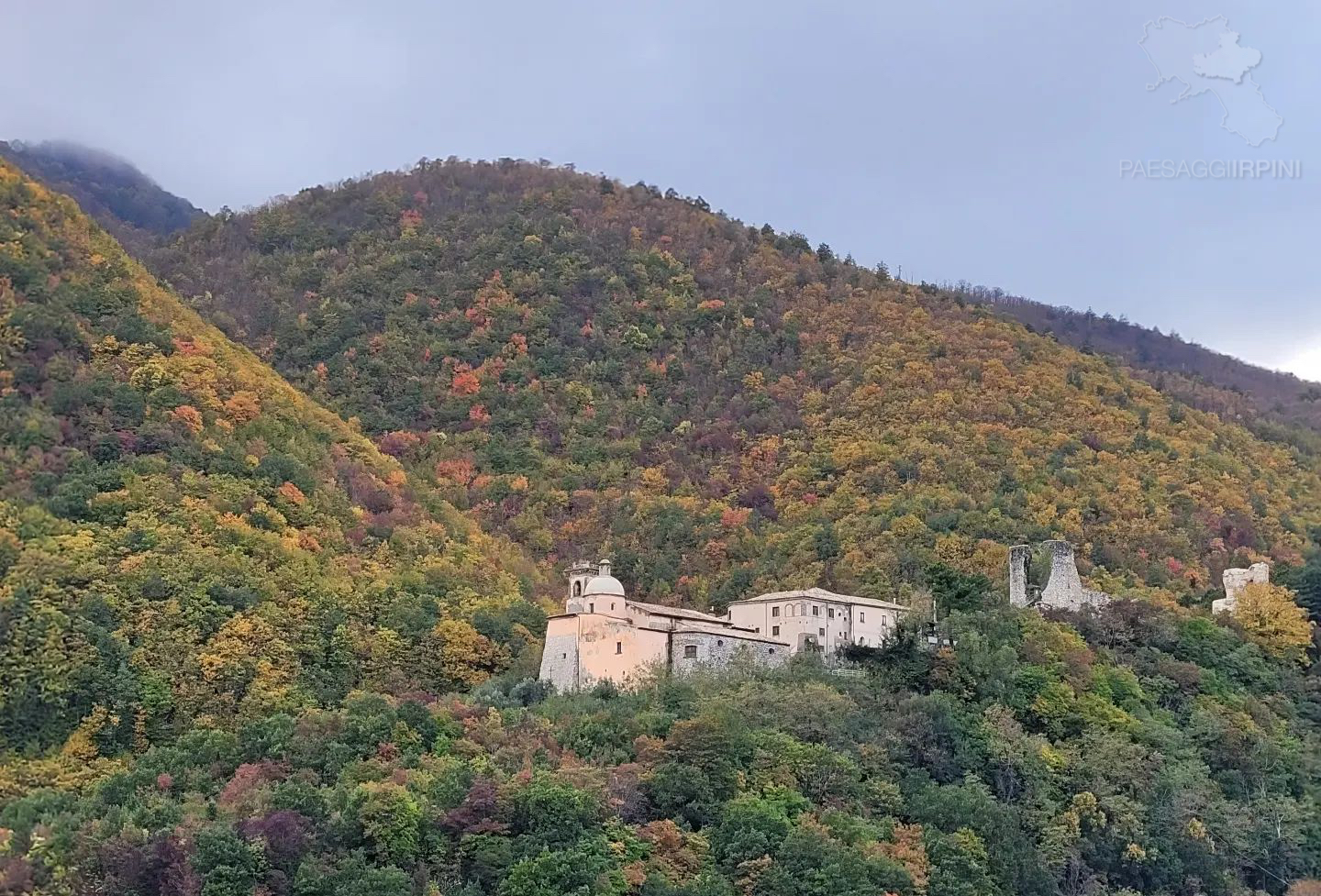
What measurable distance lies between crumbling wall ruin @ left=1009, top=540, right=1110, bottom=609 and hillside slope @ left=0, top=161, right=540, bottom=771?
16229 mm

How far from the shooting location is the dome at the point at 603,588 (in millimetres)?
49531

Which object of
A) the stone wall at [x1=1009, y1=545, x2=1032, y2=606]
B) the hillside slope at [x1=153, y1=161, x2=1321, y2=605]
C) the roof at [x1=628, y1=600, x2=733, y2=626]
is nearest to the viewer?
the roof at [x1=628, y1=600, x2=733, y2=626]

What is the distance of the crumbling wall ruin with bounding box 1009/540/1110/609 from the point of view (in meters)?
57.7

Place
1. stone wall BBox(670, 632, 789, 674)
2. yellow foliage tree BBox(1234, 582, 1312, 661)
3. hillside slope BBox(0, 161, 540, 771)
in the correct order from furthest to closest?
yellow foliage tree BBox(1234, 582, 1312, 661), stone wall BBox(670, 632, 789, 674), hillside slope BBox(0, 161, 540, 771)

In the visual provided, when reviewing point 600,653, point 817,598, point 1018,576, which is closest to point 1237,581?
point 1018,576

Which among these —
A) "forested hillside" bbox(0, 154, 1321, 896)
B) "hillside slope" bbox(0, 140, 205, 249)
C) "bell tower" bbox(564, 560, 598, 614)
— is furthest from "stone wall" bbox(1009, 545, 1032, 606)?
"hillside slope" bbox(0, 140, 205, 249)

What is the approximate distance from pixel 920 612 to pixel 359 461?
23896mm

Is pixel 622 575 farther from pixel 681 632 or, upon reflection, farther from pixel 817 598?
pixel 681 632

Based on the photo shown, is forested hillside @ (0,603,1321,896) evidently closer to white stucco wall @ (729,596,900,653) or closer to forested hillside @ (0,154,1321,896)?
forested hillside @ (0,154,1321,896)

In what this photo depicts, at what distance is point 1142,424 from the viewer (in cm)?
7469

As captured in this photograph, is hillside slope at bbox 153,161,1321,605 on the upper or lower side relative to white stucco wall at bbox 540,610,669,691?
upper

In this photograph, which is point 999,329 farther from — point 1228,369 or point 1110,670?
point 1228,369

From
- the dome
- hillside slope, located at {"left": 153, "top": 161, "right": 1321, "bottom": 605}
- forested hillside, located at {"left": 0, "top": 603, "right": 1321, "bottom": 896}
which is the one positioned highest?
hillside slope, located at {"left": 153, "top": 161, "right": 1321, "bottom": 605}

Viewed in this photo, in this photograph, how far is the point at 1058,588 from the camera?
5778 cm
